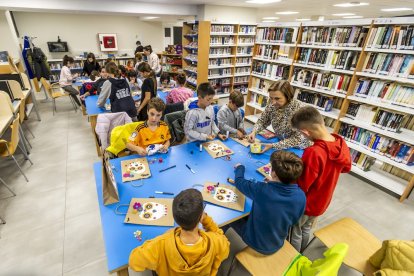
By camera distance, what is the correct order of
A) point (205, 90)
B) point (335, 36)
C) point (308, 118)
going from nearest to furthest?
point (308, 118) < point (205, 90) < point (335, 36)

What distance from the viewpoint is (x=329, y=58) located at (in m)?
3.56

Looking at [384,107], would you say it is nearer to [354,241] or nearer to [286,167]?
[354,241]

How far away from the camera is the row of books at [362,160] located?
341cm

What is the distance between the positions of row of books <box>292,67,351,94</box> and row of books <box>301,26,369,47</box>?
473 mm

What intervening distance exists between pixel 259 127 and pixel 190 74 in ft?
17.0

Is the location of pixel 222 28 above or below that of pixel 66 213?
above

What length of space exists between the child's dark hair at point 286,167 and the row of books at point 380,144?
2624 millimetres

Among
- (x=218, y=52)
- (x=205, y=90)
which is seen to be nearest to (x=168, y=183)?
(x=205, y=90)

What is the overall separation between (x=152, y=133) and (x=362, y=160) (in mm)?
3328

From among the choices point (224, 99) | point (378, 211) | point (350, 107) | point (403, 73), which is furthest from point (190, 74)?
point (378, 211)

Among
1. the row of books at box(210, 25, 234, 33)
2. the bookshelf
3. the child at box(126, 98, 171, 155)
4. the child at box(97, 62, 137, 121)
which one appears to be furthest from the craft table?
the row of books at box(210, 25, 234, 33)

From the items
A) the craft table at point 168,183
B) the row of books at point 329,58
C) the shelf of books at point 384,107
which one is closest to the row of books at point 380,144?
the shelf of books at point 384,107

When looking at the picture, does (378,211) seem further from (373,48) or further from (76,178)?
(76,178)

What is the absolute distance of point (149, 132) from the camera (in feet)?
7.89
